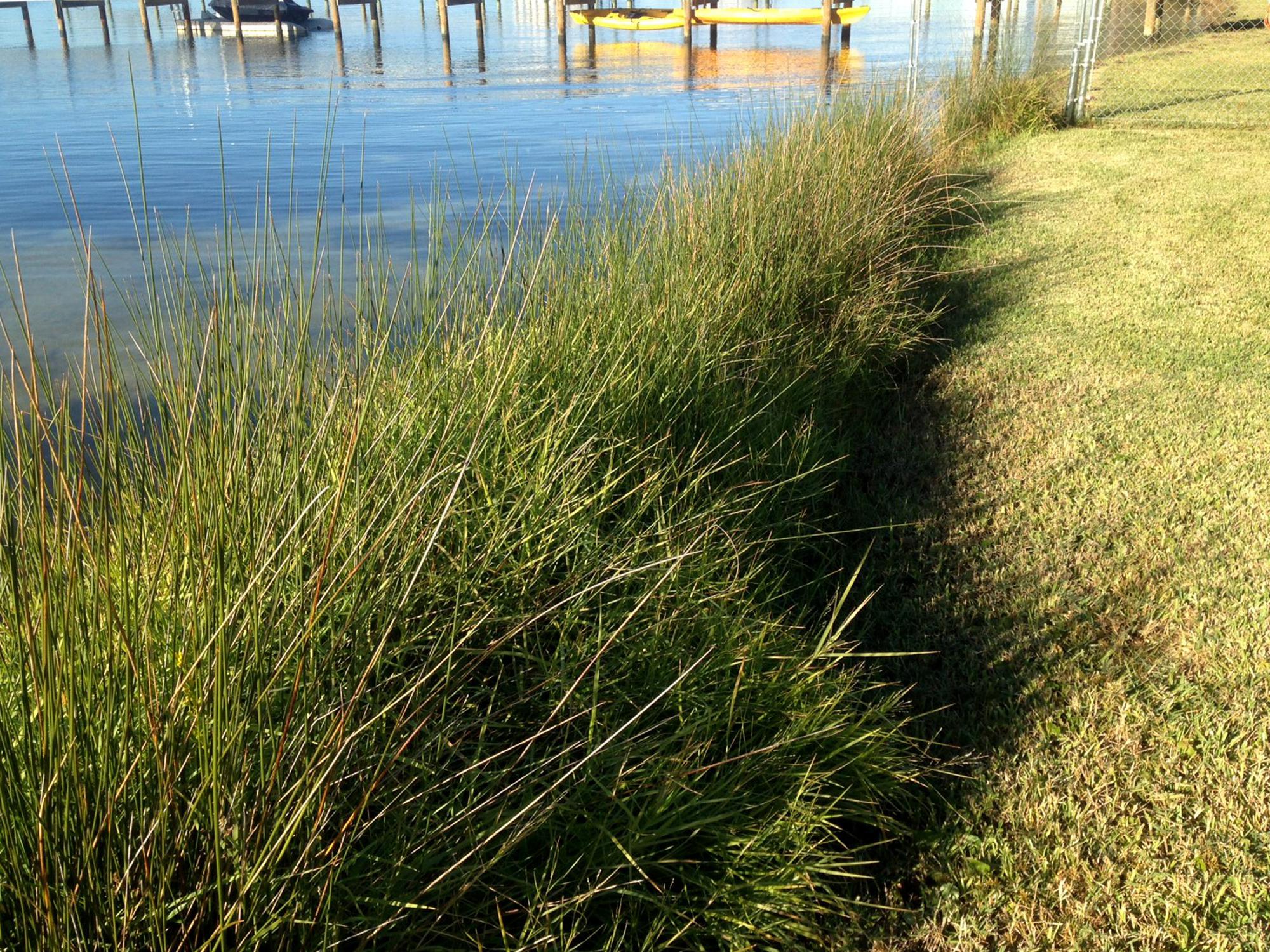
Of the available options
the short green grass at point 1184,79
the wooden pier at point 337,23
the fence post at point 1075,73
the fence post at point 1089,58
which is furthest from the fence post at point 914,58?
the wooden pier at point 337,23

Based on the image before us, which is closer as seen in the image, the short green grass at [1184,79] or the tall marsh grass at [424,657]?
the tall marsh grass at [424,657]

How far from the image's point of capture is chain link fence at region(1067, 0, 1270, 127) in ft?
33.2

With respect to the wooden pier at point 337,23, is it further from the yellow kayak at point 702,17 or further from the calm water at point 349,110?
the calm water at point 349,110

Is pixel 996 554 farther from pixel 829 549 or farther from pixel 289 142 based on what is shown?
pixel 289 142

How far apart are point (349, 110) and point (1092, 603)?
16010 millimetres

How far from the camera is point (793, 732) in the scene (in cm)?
206

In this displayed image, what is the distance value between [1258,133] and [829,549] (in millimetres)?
8137

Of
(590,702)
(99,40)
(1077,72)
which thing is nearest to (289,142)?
(1077,72)

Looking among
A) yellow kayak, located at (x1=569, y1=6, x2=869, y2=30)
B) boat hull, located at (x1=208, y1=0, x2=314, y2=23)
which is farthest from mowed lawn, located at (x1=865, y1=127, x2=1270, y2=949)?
boat hull, located at (x1=208, y1=0, x2=314, y2=23)

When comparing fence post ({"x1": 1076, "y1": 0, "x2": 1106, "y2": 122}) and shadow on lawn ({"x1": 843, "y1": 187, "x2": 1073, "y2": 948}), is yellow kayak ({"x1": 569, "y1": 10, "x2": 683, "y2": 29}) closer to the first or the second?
fence post ({"x1": 1076, "y1": 0, "x2": 1106, "y2": 122})

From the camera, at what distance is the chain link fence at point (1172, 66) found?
1012 cm

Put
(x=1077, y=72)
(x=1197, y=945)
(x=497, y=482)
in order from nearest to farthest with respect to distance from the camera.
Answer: (x=1197, y=945) → (x=497, y=482) → (x=1077, y=72)

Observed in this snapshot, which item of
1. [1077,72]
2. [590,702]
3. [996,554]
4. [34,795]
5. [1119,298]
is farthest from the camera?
[1077,72]

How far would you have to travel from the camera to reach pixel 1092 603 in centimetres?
289
